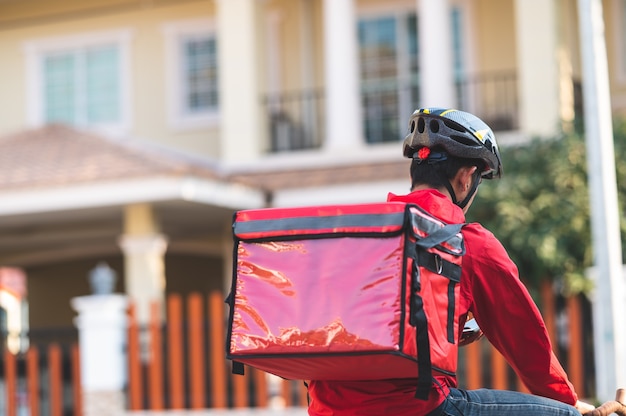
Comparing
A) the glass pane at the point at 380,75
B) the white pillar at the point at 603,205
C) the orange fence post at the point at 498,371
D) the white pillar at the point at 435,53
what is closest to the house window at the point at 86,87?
the glass pane at the point at 380,75

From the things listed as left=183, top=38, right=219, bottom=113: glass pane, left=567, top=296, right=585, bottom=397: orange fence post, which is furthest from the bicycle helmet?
left=183, top=38, right=219, bottom=113: glass pane

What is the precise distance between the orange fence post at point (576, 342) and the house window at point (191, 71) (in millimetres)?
7476

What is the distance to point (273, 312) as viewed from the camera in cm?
308

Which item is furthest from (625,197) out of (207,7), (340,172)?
(207,7)

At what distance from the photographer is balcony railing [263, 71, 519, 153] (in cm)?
1602

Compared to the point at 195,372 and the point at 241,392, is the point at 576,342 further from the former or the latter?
the point at 195,372

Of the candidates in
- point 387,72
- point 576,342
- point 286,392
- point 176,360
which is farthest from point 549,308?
point 387,72

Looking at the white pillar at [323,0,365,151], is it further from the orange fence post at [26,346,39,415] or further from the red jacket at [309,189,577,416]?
the red jacket at [309,189,577,416]

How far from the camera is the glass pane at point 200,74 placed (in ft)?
57.8

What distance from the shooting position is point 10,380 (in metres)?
13.0

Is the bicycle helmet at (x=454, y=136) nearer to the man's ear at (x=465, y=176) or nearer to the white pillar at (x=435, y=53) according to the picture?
the man's ear at (x=465, y=176)

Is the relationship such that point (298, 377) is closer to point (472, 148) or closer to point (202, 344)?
point (472, 148)

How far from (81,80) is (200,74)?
1.81 meters

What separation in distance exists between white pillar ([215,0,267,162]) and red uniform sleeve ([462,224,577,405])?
12.8m
